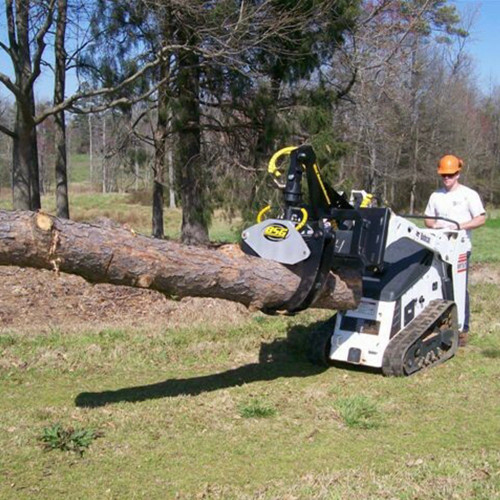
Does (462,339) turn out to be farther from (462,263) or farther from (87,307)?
(87,307)

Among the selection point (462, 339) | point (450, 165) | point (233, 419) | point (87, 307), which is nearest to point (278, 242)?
point (233, 419)

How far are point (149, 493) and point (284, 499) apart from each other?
0.75 metres

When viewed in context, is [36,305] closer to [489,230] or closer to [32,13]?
[32,13]

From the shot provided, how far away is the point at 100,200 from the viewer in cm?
3794

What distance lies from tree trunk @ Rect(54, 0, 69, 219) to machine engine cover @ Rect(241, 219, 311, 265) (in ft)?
26.6

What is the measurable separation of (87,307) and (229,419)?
471cm

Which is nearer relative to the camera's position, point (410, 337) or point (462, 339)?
point (410, 337)

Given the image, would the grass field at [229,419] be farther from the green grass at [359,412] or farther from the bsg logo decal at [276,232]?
the bsg logo decal at [276,232]

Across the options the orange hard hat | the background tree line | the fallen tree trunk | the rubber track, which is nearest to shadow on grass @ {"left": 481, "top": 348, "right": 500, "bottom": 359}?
the rubber track

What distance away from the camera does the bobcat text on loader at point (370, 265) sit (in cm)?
528

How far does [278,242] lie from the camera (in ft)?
17.3

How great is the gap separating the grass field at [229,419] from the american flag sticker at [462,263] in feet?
2.77

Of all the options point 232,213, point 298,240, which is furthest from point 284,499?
point 232,213

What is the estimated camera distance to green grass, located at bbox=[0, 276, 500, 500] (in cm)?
393
